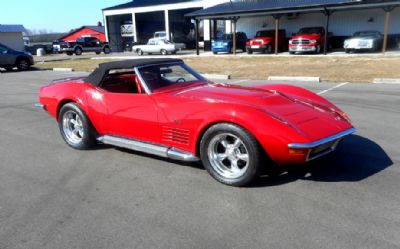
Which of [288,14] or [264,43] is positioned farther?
[288,14]

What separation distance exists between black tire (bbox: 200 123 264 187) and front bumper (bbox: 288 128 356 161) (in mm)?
381

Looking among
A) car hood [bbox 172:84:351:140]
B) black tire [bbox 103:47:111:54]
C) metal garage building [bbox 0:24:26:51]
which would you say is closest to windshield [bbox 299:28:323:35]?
car hood [bbox 172:84:351:140]

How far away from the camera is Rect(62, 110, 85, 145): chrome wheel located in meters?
5.32

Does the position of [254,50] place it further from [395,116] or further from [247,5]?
[395,116]

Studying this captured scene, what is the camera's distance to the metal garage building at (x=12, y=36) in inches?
1688

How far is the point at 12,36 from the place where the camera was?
43625mm

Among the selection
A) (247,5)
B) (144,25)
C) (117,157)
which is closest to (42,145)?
(117,157)

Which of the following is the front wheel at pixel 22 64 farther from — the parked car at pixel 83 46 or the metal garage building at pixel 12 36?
the metal garage building at pixel 12 36

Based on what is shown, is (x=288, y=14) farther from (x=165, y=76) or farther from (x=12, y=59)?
(x=165, y=76)

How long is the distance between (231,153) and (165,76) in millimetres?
1627

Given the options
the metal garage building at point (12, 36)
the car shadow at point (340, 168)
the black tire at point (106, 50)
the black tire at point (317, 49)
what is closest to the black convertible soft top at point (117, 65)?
the car shadow at point (340, 168)

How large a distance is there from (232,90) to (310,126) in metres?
1.21

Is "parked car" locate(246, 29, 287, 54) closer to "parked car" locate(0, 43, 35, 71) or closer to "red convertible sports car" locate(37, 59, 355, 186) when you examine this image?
"parked car" locate(0, 43, 35, 71)

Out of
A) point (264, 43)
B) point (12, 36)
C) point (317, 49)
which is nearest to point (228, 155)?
point (317, 49)
